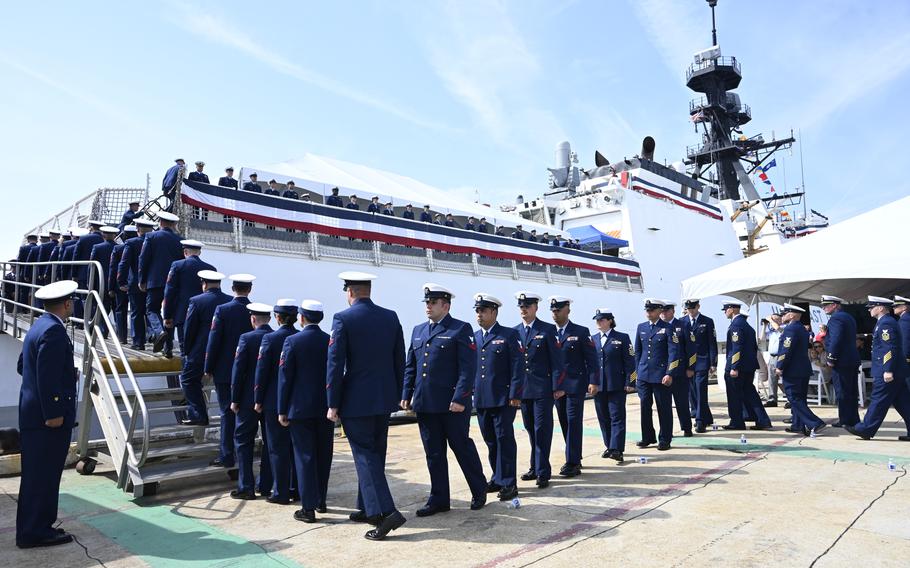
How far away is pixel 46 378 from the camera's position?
382 centimetres

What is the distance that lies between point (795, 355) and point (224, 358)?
6963 millimetres

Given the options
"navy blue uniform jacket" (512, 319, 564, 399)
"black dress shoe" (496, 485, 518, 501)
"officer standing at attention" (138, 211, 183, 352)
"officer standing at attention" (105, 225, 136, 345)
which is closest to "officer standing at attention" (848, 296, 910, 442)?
"navy blue uniform jacket" (512, 319, 564, 399)

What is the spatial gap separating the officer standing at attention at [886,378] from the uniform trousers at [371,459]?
6.16 metres

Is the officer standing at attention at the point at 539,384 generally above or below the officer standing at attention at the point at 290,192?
below

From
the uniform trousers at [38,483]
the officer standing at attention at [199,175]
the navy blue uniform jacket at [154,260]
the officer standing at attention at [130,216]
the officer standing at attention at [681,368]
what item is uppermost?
the officer standing at attention at [199,175]

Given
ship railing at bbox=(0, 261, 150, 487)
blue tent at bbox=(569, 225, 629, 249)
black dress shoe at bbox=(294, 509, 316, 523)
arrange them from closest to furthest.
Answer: black dress shoe at bbox=(294, 509, 316, 523) → ship railing at bbox=(0, 261, 150, 487) → blue tent at bbox=(569, 225, 629, 249)

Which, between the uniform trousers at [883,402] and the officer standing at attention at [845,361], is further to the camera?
the officer standing at attention at [845,361]

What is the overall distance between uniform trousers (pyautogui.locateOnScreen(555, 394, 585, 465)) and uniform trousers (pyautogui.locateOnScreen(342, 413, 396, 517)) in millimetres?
2210

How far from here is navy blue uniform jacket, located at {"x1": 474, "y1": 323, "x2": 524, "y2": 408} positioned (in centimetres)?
492

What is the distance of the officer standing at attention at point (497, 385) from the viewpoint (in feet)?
16.0

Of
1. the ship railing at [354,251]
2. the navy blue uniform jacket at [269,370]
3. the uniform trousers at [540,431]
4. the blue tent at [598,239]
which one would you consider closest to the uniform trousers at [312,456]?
the navy blue uniform jacket at [269,370]

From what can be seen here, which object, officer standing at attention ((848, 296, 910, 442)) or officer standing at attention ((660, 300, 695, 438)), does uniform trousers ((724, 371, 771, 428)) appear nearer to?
officer standing at attention ((660, 300, 695, 438))

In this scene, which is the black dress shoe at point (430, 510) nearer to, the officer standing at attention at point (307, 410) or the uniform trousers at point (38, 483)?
the officer standing at attention at point (307, 410)

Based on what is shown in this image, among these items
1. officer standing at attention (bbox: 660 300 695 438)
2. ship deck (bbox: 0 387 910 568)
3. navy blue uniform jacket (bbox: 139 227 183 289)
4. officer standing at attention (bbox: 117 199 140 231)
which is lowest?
ship deck (bbox: 0 387 910 568)
